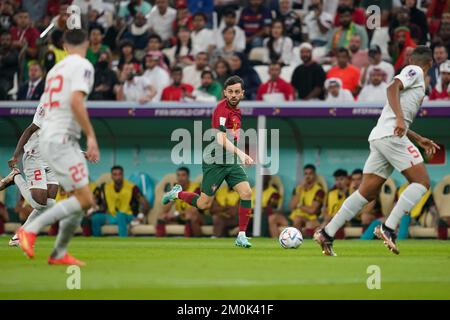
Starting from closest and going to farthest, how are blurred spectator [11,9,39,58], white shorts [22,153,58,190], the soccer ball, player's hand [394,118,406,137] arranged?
player's hand [394,118,406,137] → the soccer ball → white shorts [22,153,58,190] → blurred spectator [11,9,39,58]

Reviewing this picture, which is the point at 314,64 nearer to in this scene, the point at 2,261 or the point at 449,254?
the point at 449,254

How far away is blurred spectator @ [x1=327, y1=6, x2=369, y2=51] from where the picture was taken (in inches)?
826

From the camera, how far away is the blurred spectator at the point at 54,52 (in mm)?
21781

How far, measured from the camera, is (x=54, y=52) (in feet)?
72.0

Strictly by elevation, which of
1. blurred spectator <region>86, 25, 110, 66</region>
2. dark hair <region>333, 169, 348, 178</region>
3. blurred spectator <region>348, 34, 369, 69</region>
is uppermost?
blurred spectator <region>86, 25, 110, 66</region>

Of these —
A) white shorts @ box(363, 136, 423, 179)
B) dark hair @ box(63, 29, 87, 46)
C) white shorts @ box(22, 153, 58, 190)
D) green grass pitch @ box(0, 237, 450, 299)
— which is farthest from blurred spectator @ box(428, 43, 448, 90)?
dark hair @ box(63, 29, 87, 46)

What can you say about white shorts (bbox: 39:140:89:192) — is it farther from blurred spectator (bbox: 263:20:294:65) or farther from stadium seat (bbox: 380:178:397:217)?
blurred spectator (bbox: 263:20:294:65)

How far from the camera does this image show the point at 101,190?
20.6 metres

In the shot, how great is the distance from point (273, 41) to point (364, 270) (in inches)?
460

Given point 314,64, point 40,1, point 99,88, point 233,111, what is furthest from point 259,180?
point 40,1

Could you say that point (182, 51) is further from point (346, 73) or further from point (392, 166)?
point (392, 166)

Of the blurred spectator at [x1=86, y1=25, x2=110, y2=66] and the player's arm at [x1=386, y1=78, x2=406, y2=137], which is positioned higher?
the blurred spectator at [x1=86, y1=25, x2=110, y2=66]

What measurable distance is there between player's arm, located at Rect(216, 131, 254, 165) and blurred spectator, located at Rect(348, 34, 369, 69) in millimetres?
7505

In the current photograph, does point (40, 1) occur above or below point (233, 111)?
above
